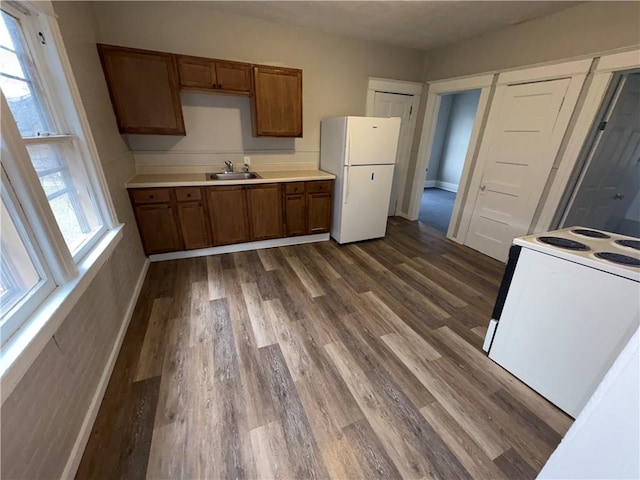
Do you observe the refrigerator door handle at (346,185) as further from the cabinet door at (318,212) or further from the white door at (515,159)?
the white door at (515,159)

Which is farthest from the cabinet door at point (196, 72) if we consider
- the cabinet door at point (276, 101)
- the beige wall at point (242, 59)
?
the cabinet door at point (276, 101)

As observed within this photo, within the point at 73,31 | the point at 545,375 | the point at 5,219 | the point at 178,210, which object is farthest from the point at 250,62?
the point at 545,375

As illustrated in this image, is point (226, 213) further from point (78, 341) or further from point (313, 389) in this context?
point (313, 389)

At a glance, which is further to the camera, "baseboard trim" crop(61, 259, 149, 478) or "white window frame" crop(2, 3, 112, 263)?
"white window frame" crop(2, 3, 112, 263)

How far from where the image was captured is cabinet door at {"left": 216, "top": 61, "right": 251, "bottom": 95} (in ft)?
8.70

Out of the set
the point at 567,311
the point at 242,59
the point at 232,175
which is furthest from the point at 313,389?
the point at 242,59

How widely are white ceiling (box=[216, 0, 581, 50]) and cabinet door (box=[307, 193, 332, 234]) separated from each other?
1891 mm

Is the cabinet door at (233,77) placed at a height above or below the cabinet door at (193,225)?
above

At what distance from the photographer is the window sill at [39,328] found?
0.81m

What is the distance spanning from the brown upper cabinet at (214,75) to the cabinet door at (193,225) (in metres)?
1.21

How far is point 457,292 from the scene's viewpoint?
2.48 meters

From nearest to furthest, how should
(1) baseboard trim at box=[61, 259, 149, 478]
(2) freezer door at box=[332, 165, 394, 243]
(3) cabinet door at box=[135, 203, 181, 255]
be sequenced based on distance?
(1) baseboard trim at box=[61, 259, 149, 478] → (3) cabinet door at box=[135, 203, 181, 255] → (2) freezer door at box=[332, 165, 394, 243]

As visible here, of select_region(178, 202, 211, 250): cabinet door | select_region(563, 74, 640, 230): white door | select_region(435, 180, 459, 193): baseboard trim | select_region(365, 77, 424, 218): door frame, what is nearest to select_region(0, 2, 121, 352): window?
select_region(178, 202, 211, 250): cabinet door

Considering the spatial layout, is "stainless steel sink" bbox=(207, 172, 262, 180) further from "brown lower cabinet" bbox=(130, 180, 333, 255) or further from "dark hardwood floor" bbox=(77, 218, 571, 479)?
"dark hardwood floor" bbox=(77, 218, 571, 479)
